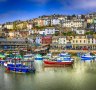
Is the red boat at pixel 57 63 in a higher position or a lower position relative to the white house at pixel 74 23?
lower

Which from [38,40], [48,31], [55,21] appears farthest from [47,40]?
[55,21]

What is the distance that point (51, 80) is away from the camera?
86.6 ft

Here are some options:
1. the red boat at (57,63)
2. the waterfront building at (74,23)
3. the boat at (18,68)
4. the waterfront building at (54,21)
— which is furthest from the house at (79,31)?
the boat at (18,68)

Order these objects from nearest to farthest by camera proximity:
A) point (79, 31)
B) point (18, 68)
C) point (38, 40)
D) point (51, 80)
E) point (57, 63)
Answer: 1. point (51, 80)
2. point (18, 68)
3. point (57, 63)
4. point (38, 40)
5. point (79, 31)

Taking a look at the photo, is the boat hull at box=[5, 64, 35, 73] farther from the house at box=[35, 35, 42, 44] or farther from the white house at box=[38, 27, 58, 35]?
the white house at box=[38, 27, 58, 35]

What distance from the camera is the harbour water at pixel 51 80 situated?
77.3 ft

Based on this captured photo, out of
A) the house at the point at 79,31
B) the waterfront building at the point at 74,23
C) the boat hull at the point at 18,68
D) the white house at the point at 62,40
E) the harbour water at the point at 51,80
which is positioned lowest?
the harbour water at the point at 51,80

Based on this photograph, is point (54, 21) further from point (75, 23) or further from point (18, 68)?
point (18, 68)

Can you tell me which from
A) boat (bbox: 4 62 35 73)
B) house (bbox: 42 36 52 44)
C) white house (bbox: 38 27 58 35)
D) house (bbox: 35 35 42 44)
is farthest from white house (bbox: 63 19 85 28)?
boat (bbox: 4 62 35 73)

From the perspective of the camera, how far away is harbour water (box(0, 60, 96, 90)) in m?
23.5

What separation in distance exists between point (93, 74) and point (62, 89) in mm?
7149

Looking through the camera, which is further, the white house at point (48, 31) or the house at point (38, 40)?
the white house at point (48, 31)

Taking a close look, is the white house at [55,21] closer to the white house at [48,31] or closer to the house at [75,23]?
the house at [75,23]

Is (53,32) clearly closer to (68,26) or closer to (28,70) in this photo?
(68,26)
